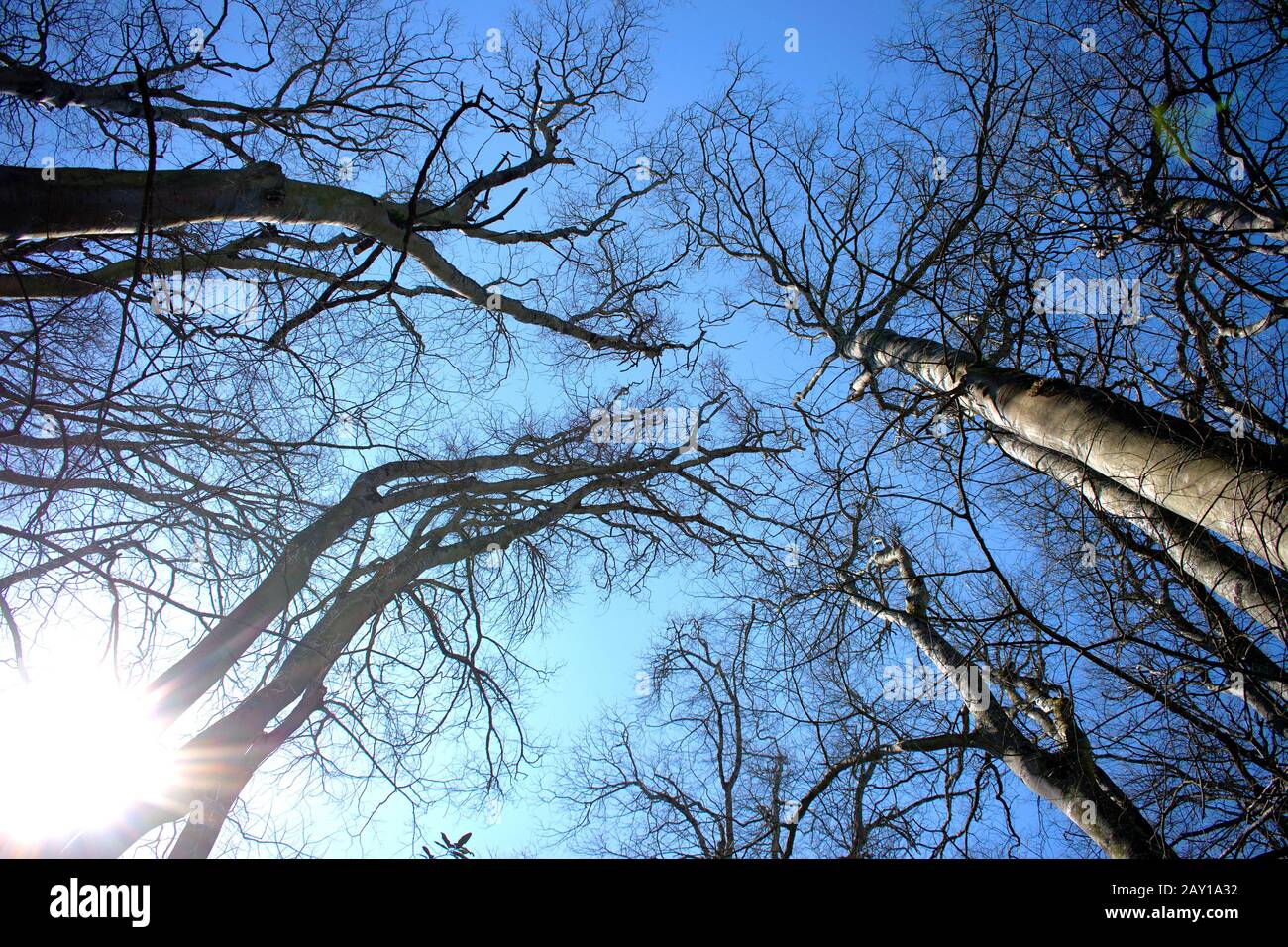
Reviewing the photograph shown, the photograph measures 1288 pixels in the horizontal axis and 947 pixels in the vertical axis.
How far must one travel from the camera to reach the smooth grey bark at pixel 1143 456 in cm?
255

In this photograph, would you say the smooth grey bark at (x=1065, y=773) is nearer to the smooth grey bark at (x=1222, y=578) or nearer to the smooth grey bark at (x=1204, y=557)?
the smooth grey bark at (x=1222, y=578)

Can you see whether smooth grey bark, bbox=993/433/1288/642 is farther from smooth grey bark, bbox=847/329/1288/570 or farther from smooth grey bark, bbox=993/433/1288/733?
smooth grey bark, bbox=847/329/1288/570

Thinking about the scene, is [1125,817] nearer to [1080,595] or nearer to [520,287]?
[1080,595]

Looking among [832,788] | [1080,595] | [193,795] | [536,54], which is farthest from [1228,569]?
[536,54]

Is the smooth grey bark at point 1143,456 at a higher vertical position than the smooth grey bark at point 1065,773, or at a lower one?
higher

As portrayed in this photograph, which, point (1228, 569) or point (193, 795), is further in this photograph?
point (193, 795)

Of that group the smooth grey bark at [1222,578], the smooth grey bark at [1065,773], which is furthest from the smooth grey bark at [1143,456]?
the smooth grey bark at [1065,773]

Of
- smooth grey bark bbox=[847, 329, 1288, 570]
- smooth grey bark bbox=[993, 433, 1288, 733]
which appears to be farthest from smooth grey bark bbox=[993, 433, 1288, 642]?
smooth grey bark bbox=[847, 329, 1288, 570]

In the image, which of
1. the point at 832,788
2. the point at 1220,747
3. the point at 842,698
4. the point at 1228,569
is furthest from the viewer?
the point at 832,788

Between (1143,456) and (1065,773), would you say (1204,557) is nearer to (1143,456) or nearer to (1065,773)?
(1143,456)

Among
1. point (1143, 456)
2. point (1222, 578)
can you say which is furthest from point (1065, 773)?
point (1143, 456)

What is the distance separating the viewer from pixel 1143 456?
2988 mm

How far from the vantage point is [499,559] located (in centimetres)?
655
